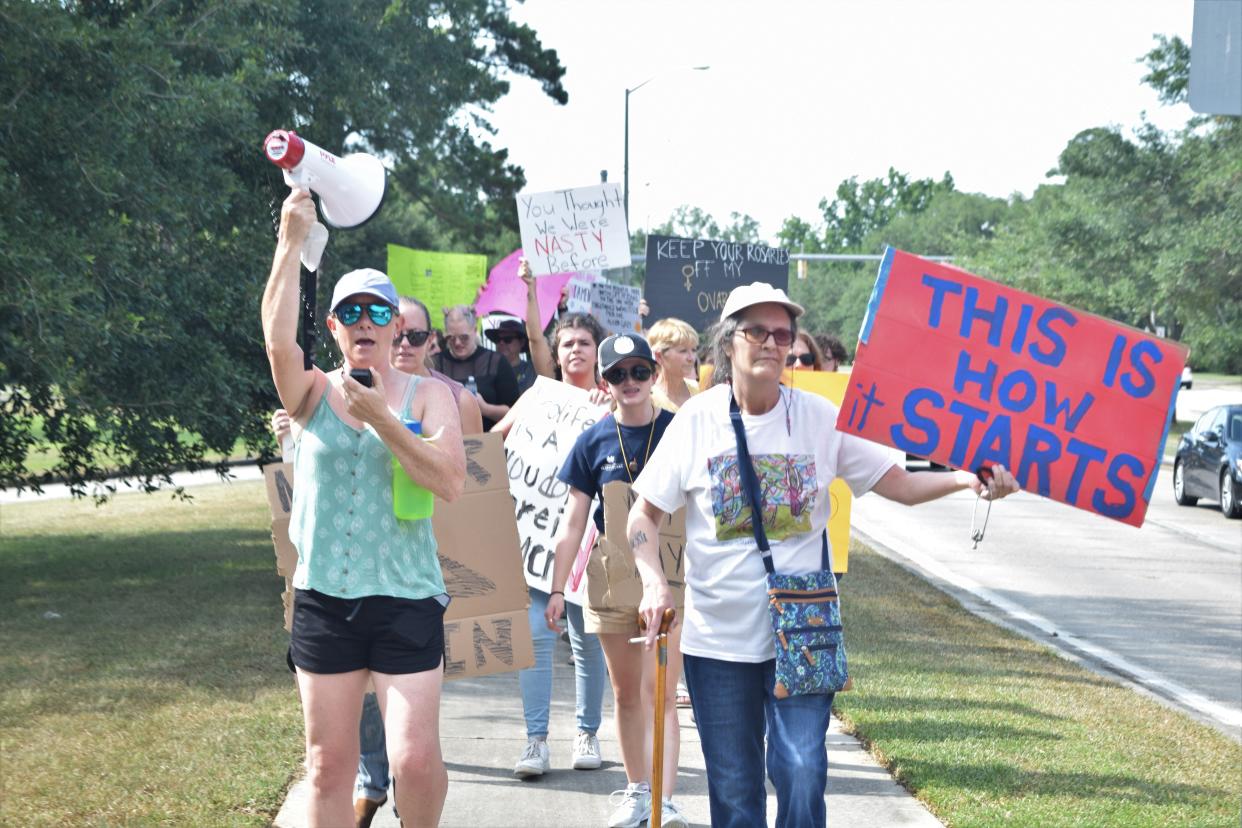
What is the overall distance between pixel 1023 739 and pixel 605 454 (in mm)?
2929

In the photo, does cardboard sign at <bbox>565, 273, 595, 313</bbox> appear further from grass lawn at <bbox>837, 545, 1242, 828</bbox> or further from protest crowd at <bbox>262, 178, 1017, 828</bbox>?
protest crowd at <bbox>262, 178, 1017, 828</bbox>

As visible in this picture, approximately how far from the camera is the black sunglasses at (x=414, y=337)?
20.3 feet

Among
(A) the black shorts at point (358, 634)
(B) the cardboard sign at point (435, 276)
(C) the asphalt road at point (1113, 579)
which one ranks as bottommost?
(C) the asphalt road at point (1113, 579)

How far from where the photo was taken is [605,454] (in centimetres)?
621

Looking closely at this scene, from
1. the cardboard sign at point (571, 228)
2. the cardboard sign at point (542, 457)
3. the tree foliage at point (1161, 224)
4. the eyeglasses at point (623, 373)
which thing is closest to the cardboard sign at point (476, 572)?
the eyeglasses at point (623, 373)

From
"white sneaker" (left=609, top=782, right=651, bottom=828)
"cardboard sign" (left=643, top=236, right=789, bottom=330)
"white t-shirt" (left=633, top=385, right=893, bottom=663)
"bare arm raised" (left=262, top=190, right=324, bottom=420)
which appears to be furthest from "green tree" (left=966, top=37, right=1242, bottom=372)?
"bare arm raised" (left=262, top=190, right=324, bottom=420)

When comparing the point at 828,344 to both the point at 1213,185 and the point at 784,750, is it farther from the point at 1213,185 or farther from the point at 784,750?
the point at 1213,185

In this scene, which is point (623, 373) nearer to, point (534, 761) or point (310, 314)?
point (310, 314)

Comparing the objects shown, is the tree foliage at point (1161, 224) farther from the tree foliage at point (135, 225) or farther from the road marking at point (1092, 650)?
the tree foliage at point (135, 225)

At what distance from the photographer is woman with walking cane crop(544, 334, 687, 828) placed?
6117 mm

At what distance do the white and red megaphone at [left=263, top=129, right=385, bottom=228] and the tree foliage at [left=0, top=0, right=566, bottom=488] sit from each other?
4747 millimetres

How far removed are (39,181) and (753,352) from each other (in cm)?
852

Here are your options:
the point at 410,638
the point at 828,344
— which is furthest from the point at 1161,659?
the point at 410,638

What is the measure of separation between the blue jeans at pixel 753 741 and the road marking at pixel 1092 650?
192 inches
